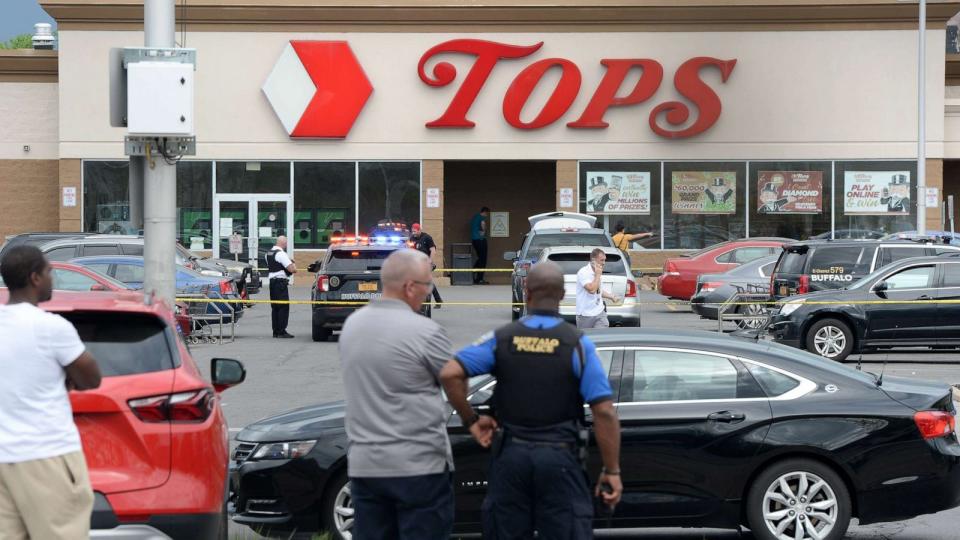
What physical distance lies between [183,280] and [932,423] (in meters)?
17.1

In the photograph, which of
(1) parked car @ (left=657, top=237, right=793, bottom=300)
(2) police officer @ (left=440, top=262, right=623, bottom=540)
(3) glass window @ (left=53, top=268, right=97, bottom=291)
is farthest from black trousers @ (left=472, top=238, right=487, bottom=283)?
(2) police officer @ (left=440, top=262, right=623, bottom=540)

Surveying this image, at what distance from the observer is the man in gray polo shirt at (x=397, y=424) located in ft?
18.9

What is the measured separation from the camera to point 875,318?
19.3 meters

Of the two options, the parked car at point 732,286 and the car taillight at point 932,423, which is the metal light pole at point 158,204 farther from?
the parked car at point 732,286

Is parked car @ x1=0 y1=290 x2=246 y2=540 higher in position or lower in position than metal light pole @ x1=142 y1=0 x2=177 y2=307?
lower

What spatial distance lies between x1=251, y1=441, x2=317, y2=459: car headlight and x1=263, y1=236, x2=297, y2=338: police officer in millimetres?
14686

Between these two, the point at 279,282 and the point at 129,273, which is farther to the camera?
the point at 279,282

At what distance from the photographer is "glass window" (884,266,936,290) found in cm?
1956

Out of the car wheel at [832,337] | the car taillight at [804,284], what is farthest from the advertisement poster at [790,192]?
the car wheel at [832,337]

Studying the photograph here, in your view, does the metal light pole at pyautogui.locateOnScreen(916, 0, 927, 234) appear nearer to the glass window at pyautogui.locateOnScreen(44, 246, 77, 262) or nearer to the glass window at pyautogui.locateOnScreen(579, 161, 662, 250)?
the glass window at pyautogui.locateOnScreen(579, 161, 662, 250)

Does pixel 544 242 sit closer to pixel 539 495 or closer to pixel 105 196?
pixel 105 196

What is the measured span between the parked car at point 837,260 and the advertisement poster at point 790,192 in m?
15.6

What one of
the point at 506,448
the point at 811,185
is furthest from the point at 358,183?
the point at 506,448

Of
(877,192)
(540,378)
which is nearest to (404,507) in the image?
(540,378)
